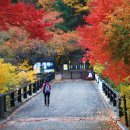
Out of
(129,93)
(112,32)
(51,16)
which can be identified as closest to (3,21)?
(112,32)

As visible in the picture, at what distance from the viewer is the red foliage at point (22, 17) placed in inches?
525

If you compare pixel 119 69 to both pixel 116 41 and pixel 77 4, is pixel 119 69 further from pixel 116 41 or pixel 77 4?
pixel 77 4

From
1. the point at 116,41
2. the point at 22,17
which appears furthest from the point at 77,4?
the point at 116,41

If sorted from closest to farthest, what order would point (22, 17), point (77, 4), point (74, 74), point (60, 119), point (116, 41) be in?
point (116, 41), point (22, 17), point (60, 119), point (74, 74), point (77, 4)

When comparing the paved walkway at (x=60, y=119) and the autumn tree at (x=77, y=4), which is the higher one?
the autumn tree at (x=77, y=4)

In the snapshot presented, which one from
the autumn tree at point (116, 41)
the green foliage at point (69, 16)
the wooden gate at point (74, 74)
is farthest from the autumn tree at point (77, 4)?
the autumn tree at point (116, 41)

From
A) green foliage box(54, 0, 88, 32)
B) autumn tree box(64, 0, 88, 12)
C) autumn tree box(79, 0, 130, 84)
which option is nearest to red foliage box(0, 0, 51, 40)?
autumn tree box(79, 0, 130, 84)

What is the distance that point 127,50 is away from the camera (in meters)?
13.0

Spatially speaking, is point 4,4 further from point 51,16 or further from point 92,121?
point 51,16

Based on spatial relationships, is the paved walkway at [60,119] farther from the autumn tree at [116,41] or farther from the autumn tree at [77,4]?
the autumn tree at [77,4]

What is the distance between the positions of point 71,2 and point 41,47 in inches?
703

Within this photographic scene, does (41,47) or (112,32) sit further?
(41,47)

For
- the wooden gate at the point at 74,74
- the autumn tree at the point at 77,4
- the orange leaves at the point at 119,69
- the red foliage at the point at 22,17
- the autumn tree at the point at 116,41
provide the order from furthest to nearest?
the autumn tree at the point at 77,4 < the wooden gate at the point at 74,74 < the orange leaves at the point at 119,69 < the red foliage at the point at 22,17 < the autumn tree at the point at 116,41

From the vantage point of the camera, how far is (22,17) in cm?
1368
